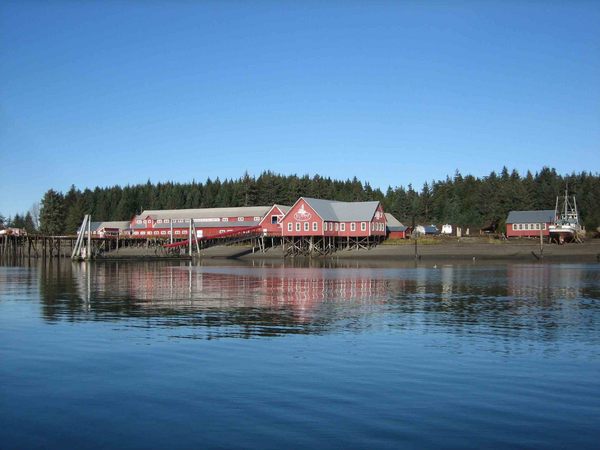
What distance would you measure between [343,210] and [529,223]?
99.1ft

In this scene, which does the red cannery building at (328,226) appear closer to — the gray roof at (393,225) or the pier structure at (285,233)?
the pier structure at (285,233)

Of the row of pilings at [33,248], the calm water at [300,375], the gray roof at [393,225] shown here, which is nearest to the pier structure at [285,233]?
the row of pilings at [33,248]

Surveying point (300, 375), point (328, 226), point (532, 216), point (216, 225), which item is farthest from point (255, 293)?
point (216, 225)

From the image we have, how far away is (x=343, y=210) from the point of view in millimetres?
105125

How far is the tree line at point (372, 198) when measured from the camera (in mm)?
120312

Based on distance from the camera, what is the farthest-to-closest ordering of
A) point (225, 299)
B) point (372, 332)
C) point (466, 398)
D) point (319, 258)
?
point (319, 258), point (225, 299), point (372, 332), point (466, 398)

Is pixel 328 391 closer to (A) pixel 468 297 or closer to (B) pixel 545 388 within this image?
(B) pixel 545 388

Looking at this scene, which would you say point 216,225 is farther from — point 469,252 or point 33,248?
point 469,252

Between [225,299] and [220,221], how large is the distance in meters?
87.0

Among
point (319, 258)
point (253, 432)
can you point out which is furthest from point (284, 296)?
point (319, 258)

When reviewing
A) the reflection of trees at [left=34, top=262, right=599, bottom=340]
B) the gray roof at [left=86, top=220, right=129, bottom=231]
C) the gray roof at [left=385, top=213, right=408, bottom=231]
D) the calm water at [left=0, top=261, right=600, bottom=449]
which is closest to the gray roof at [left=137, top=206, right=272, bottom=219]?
the gray roof at [left=86, top=220, right=129, bottom=231]

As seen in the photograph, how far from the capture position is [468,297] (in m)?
34.3

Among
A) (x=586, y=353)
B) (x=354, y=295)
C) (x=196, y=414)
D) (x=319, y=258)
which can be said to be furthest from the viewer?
(x=319, y=258)

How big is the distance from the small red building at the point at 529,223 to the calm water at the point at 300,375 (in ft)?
247
